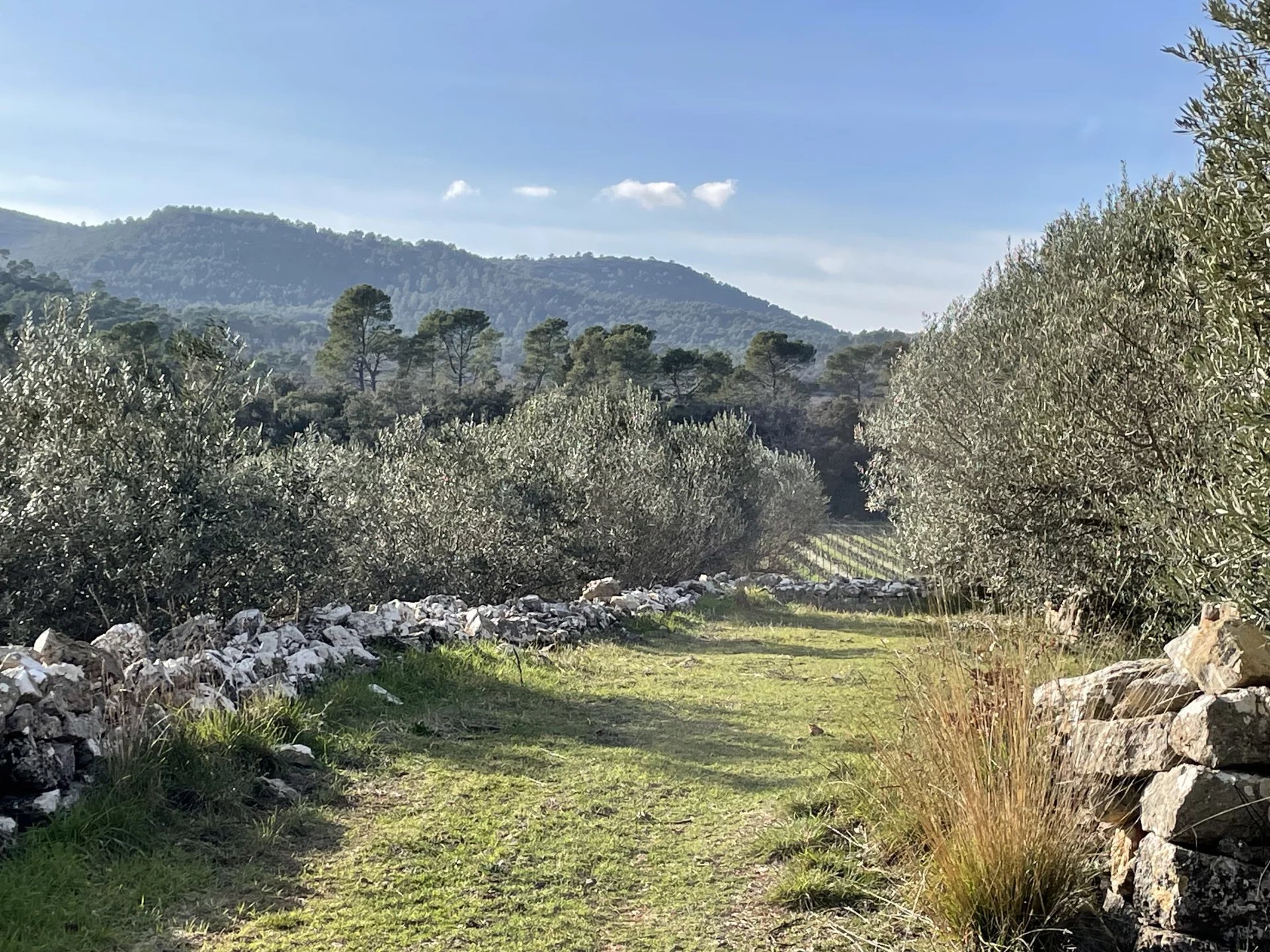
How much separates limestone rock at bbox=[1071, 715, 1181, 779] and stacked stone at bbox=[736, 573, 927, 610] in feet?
47.8

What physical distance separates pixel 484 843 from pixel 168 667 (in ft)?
9.87

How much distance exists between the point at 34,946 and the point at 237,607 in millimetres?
6371

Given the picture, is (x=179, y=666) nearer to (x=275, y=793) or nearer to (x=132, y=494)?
(x=275, y=793)

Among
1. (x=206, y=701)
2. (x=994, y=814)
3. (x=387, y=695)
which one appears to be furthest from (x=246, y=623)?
(x=994, y=814)

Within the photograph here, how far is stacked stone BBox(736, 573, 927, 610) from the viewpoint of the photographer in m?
19.0

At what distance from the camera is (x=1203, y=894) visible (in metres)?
3.32

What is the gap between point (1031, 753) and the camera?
12.8 feet

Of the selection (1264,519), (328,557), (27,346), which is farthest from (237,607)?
(1264,519)

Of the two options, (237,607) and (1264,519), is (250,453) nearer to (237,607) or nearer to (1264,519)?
(237,607)

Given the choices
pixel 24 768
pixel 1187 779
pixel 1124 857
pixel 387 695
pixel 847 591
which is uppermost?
pixel 1187 779

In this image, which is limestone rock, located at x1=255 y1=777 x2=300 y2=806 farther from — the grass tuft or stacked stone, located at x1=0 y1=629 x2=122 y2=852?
the grass tuft

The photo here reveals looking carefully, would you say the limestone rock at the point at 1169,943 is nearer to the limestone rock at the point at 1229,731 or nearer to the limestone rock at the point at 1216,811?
the limestone rock at the point at 1216,811

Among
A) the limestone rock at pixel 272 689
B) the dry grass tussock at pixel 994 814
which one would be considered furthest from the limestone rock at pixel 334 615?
the dry grass tussock at pixel 994 814

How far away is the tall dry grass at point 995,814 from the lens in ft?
11.3
